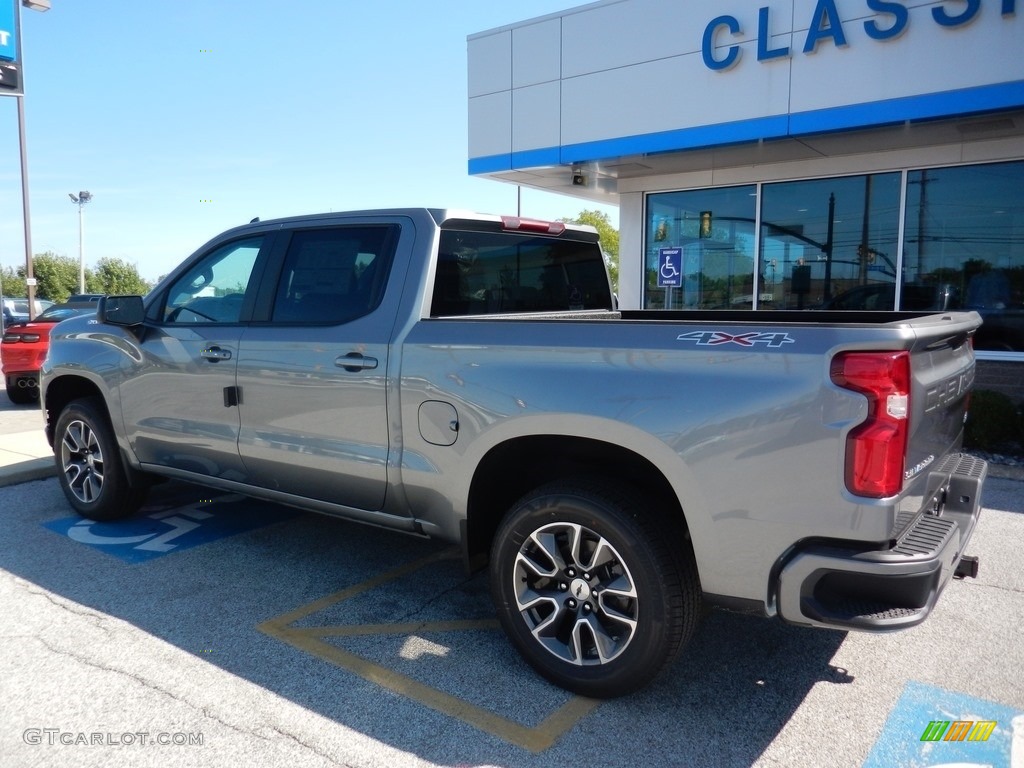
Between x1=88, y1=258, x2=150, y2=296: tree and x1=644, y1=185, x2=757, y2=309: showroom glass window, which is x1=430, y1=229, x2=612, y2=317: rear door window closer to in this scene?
x1=644, y1=185, x2=757, y2=309: showroom glass window

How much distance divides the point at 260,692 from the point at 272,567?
1.45 meters

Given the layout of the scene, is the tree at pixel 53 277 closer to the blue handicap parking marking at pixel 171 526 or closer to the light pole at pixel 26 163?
the light pole at pixel 26 163

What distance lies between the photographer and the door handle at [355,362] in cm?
363

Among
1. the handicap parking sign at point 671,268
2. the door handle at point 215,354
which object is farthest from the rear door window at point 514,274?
the handicap parking sign at point 671,268

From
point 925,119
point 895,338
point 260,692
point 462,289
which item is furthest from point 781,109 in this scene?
point 260,692

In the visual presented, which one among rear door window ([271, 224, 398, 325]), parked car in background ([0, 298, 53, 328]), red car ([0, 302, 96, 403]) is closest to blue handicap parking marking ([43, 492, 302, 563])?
rear door window ([271, 224, 398, 325])

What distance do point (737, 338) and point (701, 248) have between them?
28.8 ft

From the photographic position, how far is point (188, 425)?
453cm

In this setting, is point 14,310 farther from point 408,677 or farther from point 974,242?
point 408,677

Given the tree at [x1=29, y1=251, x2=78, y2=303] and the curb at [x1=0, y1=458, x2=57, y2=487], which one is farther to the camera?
the tree at [x1=29, y1=251, x2=78, y2=303]

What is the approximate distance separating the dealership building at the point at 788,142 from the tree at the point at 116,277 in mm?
74909

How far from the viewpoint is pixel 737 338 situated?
2.66m

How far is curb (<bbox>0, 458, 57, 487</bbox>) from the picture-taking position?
249 inches

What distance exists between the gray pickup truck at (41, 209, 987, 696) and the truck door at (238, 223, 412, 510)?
0.01 meters
